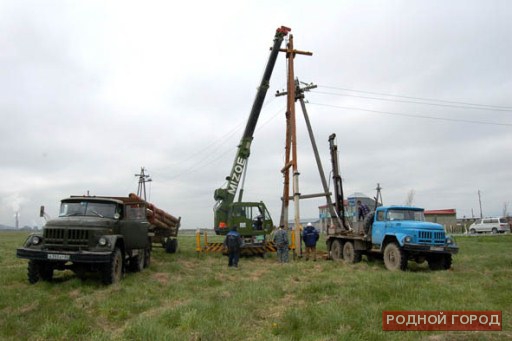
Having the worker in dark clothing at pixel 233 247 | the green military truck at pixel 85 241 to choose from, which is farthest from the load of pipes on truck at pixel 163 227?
the green military truck at pixel 85 241

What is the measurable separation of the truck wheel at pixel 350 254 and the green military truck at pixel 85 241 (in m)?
8.39

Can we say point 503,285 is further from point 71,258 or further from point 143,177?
point 143,177

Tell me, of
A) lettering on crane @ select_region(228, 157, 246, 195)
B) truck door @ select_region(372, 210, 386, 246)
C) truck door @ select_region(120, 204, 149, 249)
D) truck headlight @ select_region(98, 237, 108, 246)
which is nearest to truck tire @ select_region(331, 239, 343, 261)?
truck door @ select_region(372, 210, 386, 246)

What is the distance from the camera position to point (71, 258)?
10125 mm

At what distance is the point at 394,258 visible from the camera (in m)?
14.2

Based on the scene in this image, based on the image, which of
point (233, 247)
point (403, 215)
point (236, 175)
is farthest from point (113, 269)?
point (236, 175)

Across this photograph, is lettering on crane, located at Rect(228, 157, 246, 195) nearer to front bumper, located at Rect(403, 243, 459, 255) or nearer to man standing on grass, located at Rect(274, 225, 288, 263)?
Answer: man standing on grass, located at Rect(274, 225, 288, 263)

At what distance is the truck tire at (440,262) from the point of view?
14.4 metres

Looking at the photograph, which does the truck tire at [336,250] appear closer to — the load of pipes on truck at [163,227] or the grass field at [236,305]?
the grass field at [236,305]

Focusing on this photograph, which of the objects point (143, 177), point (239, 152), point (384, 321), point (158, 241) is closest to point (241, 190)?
point (239, 152)

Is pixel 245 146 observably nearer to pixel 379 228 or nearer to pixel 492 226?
pixel 379 228

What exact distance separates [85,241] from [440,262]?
11.1m

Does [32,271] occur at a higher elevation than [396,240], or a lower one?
lower

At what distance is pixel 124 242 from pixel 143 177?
156ft
